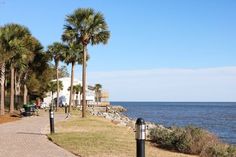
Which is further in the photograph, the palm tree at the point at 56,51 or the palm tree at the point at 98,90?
the palm tree at the point at 98,90

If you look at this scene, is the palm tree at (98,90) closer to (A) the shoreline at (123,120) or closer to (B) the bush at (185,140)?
(A) the shoreline at (123,120)

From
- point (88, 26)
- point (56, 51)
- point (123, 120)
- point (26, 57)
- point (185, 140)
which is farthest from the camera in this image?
point (56, 51)

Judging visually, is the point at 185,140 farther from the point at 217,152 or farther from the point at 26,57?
the point at 26,57

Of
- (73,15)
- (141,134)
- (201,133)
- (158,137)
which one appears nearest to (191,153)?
(201,133)

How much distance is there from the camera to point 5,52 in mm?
37406

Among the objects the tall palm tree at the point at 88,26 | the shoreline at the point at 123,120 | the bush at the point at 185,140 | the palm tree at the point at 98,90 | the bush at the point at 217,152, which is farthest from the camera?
the palm tree at the point at 98,90

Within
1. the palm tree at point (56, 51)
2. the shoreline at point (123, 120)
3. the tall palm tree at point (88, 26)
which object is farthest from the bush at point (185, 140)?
the palm tree at point (56, 51)

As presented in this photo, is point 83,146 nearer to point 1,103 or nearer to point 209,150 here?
point 209,150

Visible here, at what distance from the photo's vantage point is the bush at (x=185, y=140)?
16703 millimetres

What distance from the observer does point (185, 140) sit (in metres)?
16.8

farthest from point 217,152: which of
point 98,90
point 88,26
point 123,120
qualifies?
point 98,90

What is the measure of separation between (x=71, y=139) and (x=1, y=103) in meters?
21.4

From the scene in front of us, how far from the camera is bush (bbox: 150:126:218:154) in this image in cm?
1670

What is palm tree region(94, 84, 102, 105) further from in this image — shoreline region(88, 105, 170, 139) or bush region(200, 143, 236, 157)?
bush region(200, 143, 236, 157)
